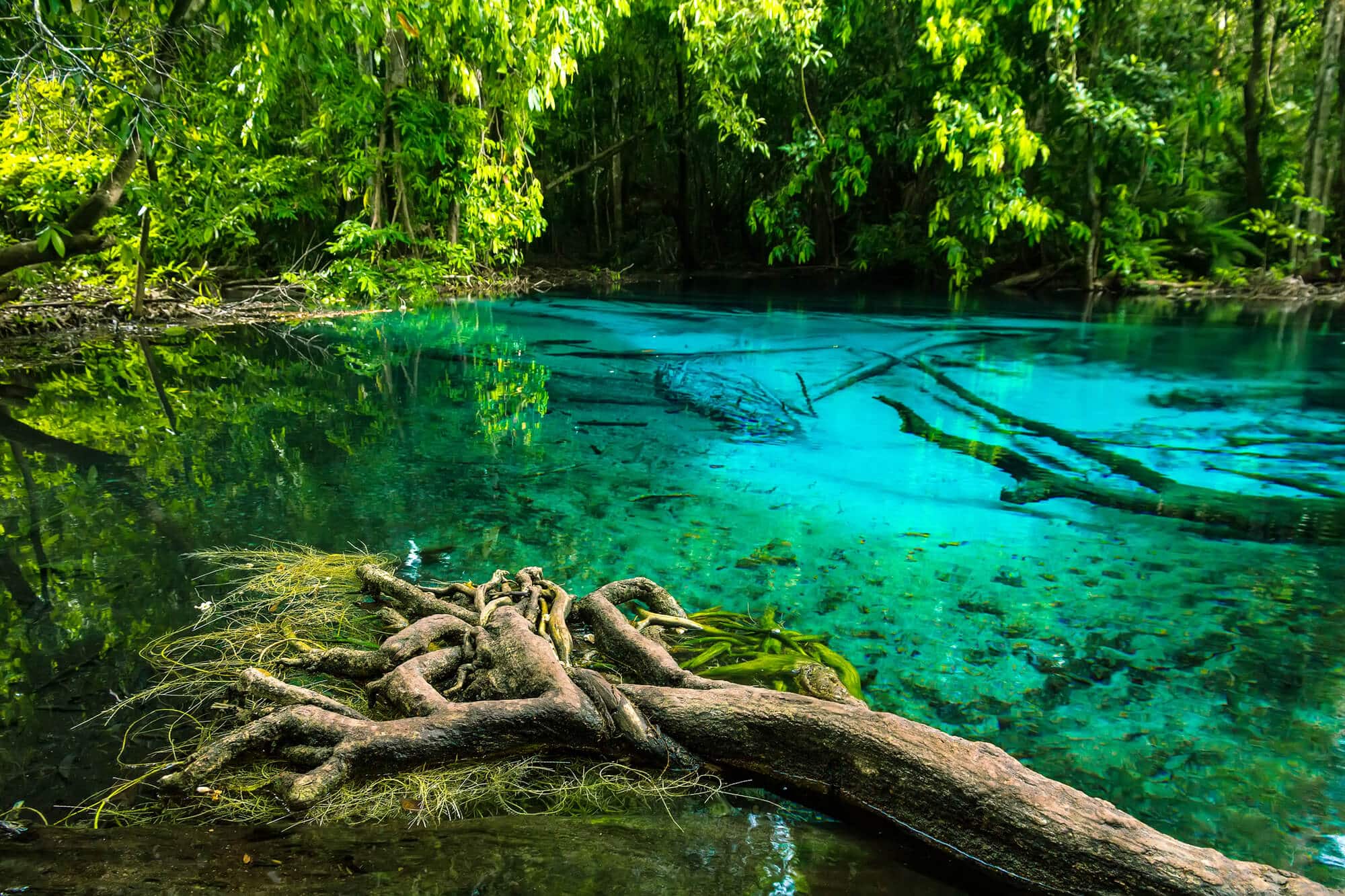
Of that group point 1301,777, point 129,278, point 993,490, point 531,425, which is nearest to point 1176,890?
point 1301,777

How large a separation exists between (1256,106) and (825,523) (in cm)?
1537

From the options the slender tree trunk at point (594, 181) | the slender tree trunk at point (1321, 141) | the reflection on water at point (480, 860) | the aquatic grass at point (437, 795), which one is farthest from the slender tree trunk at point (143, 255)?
the slender tree trunk at point (1321, 141)

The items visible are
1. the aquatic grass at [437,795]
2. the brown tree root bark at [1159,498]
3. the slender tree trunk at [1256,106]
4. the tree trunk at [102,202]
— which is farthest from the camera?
the slender tree trunk at [1256,106]

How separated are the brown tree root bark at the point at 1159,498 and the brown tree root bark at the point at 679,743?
9.50 ft

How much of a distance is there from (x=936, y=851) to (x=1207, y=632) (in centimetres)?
187

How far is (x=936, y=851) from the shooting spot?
1.95 metres

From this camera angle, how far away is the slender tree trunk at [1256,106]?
1361 centimetres

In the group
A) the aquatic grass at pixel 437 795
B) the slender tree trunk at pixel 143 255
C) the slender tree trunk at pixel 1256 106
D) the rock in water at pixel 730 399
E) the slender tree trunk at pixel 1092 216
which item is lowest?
the aquatic grass at pixel 437 795

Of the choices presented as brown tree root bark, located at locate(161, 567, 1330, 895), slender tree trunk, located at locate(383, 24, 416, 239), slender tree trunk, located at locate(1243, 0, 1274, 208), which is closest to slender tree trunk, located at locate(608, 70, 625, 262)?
slender tree trunk, located at locate(383, 24, 416, 239)

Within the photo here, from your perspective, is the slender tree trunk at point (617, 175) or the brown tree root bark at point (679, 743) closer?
the brown tree root bark at point (679, 743)

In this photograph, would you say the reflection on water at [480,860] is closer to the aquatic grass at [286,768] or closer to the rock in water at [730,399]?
the aquatic grass at [286,768]

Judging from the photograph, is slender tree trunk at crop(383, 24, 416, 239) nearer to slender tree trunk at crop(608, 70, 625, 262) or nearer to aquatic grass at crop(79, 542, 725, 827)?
slender tree trunk at crop(608, 70, 625, 262)

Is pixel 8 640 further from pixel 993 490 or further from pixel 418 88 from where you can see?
pixel 418 88

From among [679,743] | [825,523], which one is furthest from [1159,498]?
[679,743]
